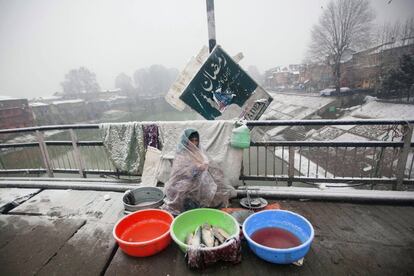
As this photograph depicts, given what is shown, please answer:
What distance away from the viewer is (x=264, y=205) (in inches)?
120

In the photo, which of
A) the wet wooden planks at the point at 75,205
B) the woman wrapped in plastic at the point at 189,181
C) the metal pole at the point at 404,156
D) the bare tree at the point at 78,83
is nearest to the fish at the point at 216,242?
the woman wrapped in plastic at the point at 189,181

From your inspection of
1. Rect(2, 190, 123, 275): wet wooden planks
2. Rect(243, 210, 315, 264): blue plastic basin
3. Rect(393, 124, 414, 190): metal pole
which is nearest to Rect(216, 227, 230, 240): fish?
Rect(243, 210, 315, 264): blue plastic basin

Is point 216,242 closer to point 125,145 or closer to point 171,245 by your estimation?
point 171,245

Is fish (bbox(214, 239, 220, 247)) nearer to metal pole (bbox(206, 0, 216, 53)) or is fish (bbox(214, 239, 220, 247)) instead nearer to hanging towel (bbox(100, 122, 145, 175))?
hanging towel (bbox(100, 122, 145, 175))

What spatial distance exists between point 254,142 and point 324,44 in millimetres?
39403

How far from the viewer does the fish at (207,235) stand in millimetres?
2182

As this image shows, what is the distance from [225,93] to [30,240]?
12.2ft

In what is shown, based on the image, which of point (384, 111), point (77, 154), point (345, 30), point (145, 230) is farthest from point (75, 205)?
point (345, 30)

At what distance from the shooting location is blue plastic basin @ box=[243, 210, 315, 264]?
1.95m

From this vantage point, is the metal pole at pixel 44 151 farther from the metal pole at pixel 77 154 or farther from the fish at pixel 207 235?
the fish at pixel 207 235

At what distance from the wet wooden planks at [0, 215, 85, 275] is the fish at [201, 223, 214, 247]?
1788mm

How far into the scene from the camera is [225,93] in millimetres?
4145

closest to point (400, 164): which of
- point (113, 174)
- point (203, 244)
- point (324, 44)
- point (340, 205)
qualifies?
point (340, 205)

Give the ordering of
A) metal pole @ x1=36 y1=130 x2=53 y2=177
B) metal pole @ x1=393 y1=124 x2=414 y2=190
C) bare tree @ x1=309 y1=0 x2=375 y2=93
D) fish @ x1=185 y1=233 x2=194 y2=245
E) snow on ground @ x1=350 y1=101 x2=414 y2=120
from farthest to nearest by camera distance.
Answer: bare tree @ x1=309 y1=0 x2=375 y2=93 → snow on ground @ x1=350 y1=101 x2=414 y2=120 → metal pole @ x1=36 y1=130 x2=53 y2=177 → metal pole @ x1=393 y1=124 x2=414 y2=190 → fish @ x1=185 y1=233 x2=194 y2=245
